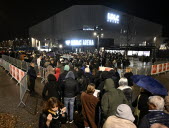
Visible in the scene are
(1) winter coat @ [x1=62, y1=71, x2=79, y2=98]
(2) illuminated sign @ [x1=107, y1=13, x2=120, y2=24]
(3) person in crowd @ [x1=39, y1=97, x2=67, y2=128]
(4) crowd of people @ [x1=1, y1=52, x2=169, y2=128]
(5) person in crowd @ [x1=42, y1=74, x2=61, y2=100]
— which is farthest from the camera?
(2) illuminated sign @ [x1=107, y1=13, x2=120, y2=24]

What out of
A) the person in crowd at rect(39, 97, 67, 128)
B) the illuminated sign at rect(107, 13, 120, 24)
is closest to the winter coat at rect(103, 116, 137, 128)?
the person in crowd at rect(39, 97, 67, 128)

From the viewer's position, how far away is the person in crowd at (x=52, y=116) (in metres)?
3.21

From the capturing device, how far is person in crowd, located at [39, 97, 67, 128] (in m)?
3.21

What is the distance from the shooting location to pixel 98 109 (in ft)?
16.0

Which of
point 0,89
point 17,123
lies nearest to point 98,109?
point 17,123

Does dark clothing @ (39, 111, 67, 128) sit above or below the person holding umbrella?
below

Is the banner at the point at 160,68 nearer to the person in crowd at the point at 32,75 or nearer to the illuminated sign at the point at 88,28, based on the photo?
the person in crowd at the point at 32,75

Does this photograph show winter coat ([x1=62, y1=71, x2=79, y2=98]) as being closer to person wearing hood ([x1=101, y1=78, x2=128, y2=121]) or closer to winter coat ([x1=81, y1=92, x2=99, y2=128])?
winter coat ([x1=81, y1=92, x2=99, y2=128])

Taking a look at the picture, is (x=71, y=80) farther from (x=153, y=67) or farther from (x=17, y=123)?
(x=153, y=67)

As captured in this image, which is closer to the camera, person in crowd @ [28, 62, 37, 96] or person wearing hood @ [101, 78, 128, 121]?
person wearing hood @ [101, 78, 128, 121]

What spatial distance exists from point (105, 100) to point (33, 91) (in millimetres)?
7191

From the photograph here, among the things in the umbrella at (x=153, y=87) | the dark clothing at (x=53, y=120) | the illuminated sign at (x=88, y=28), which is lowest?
the dark clothing at (x=53, y=120)

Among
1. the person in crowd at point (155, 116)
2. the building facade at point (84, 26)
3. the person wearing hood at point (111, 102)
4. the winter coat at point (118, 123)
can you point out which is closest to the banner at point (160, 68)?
the person wearing hood at point (111, 102)

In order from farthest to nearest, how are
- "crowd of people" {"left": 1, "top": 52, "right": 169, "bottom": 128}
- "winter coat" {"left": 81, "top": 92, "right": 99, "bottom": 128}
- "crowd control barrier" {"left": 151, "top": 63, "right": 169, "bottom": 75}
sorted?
"crowd control barrier" {"left": 151, "top": 63, "right": 169, "bottom": 75}, "winter coat" {"left": 81, "top": 92, "right": 99, "bottom": 128}, "crowd of people" {"left": 1, "top": 52, "right": 169, "bottom": 128}
